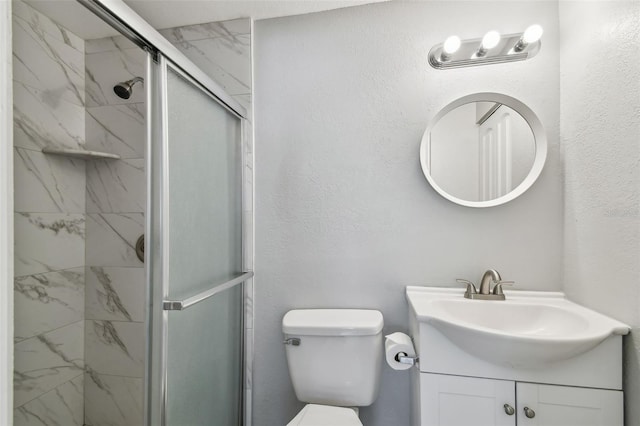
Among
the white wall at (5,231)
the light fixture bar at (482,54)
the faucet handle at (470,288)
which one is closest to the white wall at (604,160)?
the light fixture bar at (482,54)

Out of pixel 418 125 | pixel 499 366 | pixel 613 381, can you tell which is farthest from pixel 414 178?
pixel 613 381

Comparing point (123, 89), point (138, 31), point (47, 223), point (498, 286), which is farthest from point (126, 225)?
point (498, 286)

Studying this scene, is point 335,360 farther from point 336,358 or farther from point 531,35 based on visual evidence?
point 531,35

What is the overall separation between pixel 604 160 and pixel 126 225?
214 centimetres

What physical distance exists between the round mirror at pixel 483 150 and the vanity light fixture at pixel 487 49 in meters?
0.15

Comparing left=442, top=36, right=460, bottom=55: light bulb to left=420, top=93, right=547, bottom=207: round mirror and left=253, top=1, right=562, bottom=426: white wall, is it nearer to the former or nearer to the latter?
left=253, top=1, right=562, bottom=426: white wall

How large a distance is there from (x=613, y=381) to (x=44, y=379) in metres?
2.31

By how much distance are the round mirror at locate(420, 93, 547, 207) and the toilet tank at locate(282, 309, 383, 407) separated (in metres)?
0.72

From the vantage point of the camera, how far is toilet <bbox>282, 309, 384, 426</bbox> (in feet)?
4.17

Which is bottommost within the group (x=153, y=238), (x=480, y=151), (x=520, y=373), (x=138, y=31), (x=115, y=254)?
(x=520, y=373)

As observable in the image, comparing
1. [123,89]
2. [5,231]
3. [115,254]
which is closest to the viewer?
[5,231]

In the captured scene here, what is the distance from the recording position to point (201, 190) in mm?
1180

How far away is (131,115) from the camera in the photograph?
1.67 m

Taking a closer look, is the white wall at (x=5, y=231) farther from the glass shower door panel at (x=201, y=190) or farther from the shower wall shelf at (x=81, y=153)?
the shower wall shelf at (x=81, y=153)
